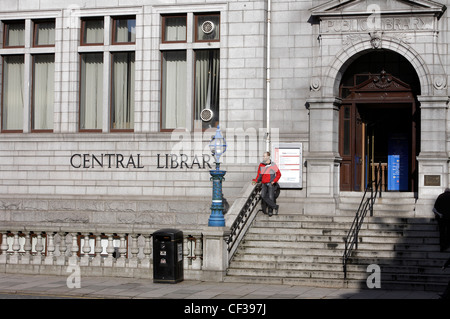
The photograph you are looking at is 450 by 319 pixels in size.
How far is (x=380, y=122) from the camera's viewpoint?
25391 millimetres

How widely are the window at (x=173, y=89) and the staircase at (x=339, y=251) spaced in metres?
4.84

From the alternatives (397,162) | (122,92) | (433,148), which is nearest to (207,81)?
(122,92)

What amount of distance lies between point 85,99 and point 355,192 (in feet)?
30.6

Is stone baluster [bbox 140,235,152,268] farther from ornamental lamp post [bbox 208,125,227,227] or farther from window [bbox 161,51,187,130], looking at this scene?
window [bbox 161,51,187,130]

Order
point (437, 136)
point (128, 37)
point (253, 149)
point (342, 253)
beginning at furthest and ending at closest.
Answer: point (128, 37) < point (253, 149) < point (437, 136) < point (342, 253)

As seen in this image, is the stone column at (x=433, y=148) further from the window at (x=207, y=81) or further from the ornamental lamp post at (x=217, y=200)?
the window at (x=207, y=81)

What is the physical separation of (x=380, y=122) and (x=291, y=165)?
3659mm

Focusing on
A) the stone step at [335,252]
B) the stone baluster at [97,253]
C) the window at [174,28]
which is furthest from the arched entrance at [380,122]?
the stone baluster at [97,253]

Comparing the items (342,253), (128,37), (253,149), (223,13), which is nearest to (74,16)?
(128,37)

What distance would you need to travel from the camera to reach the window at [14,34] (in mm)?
26609

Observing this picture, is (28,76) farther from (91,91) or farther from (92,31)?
(92,31)

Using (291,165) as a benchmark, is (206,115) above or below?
above
